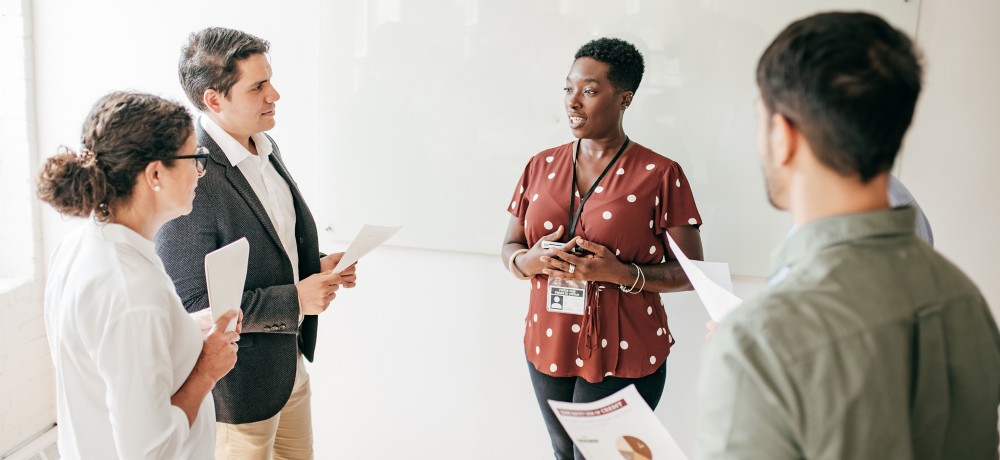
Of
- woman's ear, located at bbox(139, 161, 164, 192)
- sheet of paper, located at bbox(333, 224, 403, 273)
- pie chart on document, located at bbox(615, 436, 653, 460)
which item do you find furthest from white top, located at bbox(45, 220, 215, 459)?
pie chart on document, located at bbox(615, 436, 653, 460)

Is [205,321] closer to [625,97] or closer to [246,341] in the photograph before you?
[246,341]

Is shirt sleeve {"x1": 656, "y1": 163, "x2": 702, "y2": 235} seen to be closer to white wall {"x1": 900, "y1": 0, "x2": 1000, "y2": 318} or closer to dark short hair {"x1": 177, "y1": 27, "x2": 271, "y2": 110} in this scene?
white wall {"x1": 900, "y1": 0, "x2": 1000, "y2": 318}

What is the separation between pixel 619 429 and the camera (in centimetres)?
136

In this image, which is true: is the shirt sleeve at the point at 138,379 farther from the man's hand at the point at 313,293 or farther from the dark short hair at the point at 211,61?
the dark short hair at the point at 211,61

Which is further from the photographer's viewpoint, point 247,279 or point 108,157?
point 247,279

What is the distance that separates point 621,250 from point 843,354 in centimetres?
124

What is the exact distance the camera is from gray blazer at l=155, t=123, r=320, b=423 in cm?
174

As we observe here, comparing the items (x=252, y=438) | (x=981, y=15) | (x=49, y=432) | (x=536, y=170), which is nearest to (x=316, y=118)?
(x=536, y=170)

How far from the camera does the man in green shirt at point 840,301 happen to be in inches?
29.9

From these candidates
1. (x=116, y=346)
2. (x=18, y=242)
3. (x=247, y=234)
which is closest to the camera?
(x=116, y=346)

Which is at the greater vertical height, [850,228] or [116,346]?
[850,228]

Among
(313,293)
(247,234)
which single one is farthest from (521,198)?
(247,234)

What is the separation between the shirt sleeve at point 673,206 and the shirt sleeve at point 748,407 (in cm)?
124

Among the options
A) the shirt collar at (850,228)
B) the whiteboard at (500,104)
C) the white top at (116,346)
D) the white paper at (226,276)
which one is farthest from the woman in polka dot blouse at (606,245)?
the shirt collar at (850,228)
